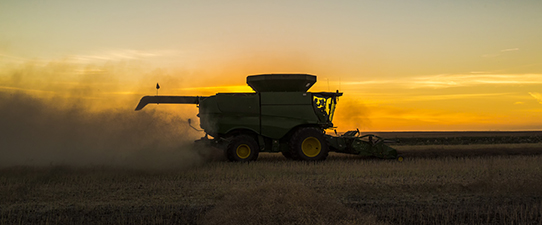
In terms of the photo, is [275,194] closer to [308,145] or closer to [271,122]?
[271,122]

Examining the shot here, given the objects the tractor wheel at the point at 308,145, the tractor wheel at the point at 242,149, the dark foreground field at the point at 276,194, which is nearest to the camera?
the dark foreground field at the point at 276,194

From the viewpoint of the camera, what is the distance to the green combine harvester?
57.7 feet

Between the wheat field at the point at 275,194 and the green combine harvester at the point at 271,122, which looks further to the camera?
the green combine harvester at the point at 271,122

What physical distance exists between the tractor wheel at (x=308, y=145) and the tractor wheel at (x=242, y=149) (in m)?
1.51

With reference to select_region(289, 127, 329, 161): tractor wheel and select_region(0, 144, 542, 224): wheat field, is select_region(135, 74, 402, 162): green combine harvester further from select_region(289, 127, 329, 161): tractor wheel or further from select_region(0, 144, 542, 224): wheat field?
select_region(0, 144, 542, 224): wheat field

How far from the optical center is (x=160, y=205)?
939 centimetres

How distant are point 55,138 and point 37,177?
318cm

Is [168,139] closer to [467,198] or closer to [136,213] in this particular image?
[136,213]

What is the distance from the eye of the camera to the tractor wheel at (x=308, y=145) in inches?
690

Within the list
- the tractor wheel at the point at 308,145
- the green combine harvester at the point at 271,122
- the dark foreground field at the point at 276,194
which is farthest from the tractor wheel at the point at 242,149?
the tractor wheel at the point at 308,145

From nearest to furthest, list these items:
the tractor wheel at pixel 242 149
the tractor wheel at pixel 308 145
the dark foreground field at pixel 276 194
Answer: the dark foreground field at pixel 276 194 < the tractor wheel at pixel 242 149 < the tractor wheel at pixel 308 145

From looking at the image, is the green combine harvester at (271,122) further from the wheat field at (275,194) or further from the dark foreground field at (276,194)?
the wheat field at (275,194)

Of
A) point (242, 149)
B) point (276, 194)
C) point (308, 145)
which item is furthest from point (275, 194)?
point (308, 145)

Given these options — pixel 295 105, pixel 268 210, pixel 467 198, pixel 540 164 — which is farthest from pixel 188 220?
pixel 540 164
